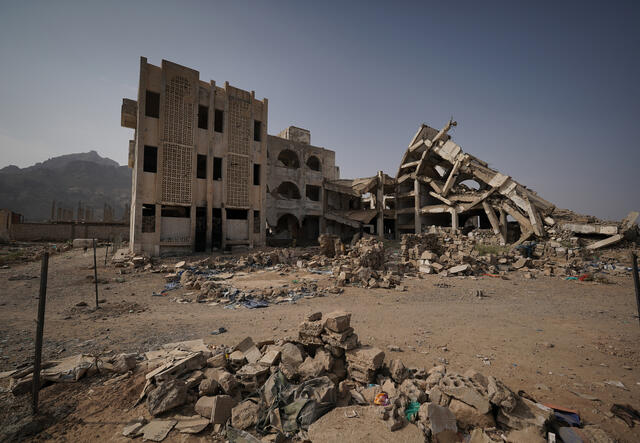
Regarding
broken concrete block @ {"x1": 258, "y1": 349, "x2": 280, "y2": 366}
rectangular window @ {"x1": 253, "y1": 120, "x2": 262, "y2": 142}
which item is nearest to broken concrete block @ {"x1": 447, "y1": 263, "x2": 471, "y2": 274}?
broken concrete block @ {"x1": 258, "y1": 349, "x2": 280, "y2": 366}

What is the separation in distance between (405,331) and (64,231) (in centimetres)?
3379

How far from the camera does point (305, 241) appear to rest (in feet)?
83.8

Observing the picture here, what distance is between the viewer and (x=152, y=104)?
16312 millimetres

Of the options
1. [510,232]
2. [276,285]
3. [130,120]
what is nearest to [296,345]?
[276,285]

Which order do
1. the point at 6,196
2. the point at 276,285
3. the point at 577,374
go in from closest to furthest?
the point at 577,374 → the point at 276,285 → the point at 6,196

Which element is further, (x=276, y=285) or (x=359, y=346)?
(x=276, y=285)

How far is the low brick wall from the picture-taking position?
24.0 m

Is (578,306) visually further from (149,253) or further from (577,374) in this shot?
(149,253)

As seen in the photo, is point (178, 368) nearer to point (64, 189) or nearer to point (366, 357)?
point (366, 357)

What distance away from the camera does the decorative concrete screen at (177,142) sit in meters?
15.5

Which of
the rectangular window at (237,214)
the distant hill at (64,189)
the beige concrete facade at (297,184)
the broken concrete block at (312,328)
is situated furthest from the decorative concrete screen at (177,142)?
the distant hill at (64,189)

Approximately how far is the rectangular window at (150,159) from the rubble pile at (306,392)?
1500 cm

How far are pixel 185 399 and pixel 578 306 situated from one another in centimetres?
955

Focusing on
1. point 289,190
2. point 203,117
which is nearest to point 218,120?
point 203,117
